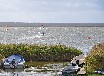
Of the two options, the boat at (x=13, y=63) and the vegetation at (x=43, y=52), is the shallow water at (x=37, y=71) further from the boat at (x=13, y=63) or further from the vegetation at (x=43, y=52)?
the vegetation at (x=43, y=52)

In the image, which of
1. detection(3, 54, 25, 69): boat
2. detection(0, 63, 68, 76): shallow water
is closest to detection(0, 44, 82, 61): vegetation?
detection(0, 63, 68, 76): shallow water

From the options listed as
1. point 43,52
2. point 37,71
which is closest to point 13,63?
point 37,71

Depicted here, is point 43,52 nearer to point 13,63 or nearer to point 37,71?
point 13,63

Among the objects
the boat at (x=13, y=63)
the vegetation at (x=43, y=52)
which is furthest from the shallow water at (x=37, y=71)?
the vegetation at (x=43, y=52)

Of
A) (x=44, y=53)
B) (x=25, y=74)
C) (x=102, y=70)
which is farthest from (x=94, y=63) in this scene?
(x=44, y=53)

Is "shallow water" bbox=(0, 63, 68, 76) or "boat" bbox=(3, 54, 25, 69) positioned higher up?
"boat" bbox=(3, 54, 25, 69)

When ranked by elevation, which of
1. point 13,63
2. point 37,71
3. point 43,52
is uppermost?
point 43,52

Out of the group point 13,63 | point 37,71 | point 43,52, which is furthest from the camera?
point 43,52

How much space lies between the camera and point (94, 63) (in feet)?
138

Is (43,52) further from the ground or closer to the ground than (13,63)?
further from the ground

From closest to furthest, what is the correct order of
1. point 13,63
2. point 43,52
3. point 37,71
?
point 37,71 < point 13,63 < point 43,52

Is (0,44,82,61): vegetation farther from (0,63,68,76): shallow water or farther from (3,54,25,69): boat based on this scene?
(3,54,25,69): boat

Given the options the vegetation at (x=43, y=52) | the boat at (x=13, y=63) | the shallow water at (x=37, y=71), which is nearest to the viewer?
the shallow water at (x=37, y=71)

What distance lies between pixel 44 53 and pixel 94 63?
18038mm
